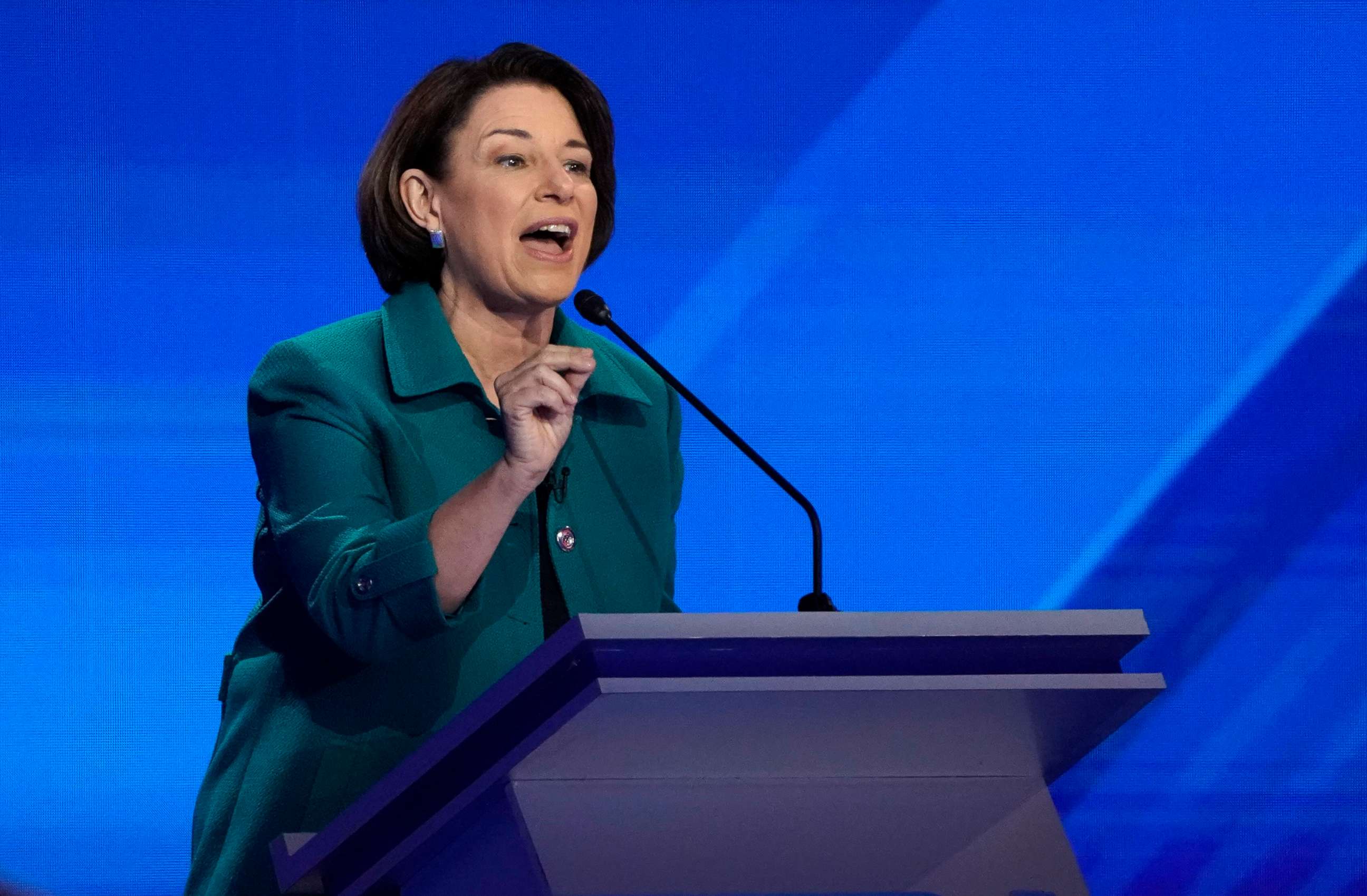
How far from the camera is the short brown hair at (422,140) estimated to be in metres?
2.10

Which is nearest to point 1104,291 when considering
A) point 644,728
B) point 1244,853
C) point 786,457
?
point 786,457

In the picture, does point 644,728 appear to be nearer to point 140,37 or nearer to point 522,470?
point 522,470

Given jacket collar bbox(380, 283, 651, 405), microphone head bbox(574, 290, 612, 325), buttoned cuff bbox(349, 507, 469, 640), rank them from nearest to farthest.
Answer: buttoned cuff bbox(349, 507, 469, 640) < microphone head bbox(574, 290, 612, 325) < jacket collar bbox(380, 283, 651, 405)

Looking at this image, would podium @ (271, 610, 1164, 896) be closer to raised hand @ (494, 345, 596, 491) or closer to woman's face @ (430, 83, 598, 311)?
raised hand @ (494, 345, 596, 491)

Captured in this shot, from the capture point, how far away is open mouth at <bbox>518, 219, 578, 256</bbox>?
80.4 inches

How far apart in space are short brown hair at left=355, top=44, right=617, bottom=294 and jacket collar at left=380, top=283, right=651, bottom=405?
0.05 metres

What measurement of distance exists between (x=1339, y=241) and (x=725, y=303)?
3.31ft

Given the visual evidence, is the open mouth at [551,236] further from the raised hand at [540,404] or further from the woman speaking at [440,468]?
the raised hand at [540,404]

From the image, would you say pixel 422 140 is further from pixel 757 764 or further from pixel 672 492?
pixel 757 764

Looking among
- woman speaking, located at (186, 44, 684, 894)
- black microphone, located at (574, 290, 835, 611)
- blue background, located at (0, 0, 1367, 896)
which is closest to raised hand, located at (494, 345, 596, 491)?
woman speaking, located at (186, 44, 684, 894)

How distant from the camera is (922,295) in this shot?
295 centimetres

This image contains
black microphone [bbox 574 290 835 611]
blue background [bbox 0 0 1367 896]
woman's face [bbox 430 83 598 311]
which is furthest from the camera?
blue background [bbox 0 0 1367 896]

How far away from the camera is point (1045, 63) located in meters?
2.99

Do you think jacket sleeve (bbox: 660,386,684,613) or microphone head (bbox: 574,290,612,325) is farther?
jacket sleeve (bbox: 660,386,684,613)
